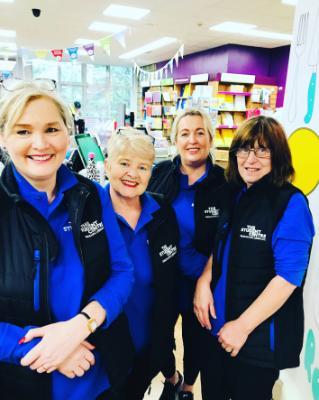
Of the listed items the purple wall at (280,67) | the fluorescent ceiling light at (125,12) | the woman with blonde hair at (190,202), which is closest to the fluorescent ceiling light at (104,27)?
the fluorescent ceiling light at (125,12)

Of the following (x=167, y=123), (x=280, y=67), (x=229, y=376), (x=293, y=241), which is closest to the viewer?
(x=293, y=241)

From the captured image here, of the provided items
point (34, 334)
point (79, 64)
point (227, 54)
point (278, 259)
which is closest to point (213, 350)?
point (278, 259)

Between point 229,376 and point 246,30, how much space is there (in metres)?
7.59

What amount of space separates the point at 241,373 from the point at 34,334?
90cm

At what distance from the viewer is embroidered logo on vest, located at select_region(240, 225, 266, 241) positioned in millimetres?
1271

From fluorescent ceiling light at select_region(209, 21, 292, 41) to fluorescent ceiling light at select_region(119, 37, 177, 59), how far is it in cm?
172

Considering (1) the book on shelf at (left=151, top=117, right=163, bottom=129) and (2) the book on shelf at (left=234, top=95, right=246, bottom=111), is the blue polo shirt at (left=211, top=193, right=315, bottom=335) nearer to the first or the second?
(2) the book on shelf at (left=234, top=95, right=246, bottom=111)

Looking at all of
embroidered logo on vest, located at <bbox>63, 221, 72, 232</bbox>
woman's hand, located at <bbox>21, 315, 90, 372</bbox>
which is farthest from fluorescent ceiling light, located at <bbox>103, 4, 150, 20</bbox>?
woman's hand, located at <bbox>21, 315, 90, 372</bbox>

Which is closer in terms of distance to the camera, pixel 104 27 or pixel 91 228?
pixel 91 228

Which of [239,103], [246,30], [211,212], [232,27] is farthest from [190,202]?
[239,103]

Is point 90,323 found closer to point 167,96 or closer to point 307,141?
point 307,141

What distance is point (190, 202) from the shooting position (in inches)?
67.7

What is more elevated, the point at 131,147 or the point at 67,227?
the point at 131,147

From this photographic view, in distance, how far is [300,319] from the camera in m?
1.32
